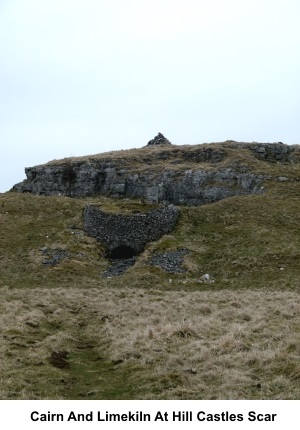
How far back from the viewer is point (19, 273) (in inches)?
1732

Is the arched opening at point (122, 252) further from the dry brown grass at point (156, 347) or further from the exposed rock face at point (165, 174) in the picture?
the dry brown grass at point (156, 347)

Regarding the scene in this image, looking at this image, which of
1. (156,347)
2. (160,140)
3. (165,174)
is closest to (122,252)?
(165,174)

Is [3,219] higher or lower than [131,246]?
higher

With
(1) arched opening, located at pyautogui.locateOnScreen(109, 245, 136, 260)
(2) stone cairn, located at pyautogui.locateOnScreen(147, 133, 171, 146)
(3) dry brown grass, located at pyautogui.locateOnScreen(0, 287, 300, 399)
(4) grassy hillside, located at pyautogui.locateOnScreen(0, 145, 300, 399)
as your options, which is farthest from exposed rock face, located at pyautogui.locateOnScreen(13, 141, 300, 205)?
(3) dry brown grass, located at pyautogui.locateOnScreen(0, 287, 300, 399)

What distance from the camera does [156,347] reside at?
59.0 feet

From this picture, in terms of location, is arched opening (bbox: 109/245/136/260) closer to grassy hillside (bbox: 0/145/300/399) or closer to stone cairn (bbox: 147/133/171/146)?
grassy hillside (bbox: 0/145/300/399)

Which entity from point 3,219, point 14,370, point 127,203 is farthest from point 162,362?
point 3,219

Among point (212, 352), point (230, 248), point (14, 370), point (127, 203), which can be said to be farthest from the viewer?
point (127, 203)

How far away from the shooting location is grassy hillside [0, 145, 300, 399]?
559 inches

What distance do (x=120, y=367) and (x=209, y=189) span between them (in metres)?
51.0

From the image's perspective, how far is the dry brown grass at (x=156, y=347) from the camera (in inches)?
530

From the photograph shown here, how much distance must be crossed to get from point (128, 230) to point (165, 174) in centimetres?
2026

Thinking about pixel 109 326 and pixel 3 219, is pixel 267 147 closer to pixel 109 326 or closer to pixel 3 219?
pixel 3 219

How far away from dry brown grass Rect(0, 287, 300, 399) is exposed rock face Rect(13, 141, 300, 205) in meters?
35.6
